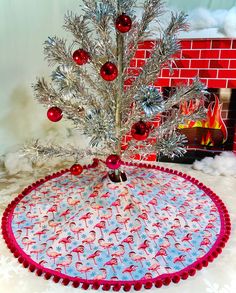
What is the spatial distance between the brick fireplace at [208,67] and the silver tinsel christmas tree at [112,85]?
0.28 meters

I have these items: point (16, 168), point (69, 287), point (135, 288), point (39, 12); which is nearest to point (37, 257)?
point (69, 287)

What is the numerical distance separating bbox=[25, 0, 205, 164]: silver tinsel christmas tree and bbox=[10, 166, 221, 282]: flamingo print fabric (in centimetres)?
16

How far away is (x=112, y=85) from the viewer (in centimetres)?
118

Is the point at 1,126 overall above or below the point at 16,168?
above

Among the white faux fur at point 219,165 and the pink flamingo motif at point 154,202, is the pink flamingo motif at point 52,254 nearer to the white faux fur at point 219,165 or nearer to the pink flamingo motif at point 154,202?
the pink flamingo motif at point 154,202

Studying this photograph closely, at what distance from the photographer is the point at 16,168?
1628mm

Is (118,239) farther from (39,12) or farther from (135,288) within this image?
(39,12)

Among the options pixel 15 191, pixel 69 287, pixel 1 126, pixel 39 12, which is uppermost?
pixel 39 12

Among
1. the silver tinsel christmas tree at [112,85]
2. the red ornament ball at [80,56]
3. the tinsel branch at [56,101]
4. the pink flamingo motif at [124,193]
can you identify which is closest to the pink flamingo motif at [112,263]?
the pink flamingo motif at [124,193]

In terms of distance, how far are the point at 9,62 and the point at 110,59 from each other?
67 centimetres

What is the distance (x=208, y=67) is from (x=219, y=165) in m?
0.40

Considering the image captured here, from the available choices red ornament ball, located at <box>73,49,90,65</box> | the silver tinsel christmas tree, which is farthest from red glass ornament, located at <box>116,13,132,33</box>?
red ornament ball, located at <box>73,49,90,65</box>

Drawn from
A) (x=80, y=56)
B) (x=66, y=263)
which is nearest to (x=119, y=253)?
(x=66, y=263)

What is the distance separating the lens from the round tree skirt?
3.45 feet
